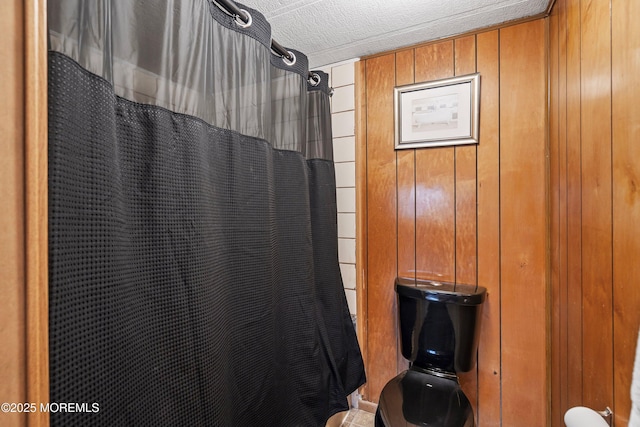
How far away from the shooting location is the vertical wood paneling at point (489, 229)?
53.0 inches

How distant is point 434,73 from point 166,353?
1611mm

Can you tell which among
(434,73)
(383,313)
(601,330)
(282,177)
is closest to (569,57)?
(434,73)

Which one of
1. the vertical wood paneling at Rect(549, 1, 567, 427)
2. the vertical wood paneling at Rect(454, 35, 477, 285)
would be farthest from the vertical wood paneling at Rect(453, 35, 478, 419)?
the vertical wood paneling at Rect(549, 1, 567, 427)

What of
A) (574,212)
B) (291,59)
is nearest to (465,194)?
(574,212)

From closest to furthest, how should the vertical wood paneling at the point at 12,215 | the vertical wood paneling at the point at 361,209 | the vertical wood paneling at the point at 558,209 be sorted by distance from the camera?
1. the vertical wood paneling at the point at 12,215
2. the vertical wood paneling at the point at 558,209
3. the vertical wood paneling at the point at 361,209

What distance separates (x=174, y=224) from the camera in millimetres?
713

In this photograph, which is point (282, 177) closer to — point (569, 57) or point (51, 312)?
point (51, 312)

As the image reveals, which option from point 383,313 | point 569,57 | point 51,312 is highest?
point 569,57

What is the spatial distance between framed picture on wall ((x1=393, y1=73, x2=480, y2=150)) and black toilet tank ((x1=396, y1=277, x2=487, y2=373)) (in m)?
0.72

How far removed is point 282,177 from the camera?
1195mm

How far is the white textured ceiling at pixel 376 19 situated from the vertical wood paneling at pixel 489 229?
0.48ft

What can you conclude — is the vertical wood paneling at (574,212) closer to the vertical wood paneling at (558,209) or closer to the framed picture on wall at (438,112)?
the vertical wood paneling at (558,209)

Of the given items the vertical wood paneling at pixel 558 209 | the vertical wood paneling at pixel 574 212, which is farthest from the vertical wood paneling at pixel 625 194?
the vertical wood paneling at pixel 558 209

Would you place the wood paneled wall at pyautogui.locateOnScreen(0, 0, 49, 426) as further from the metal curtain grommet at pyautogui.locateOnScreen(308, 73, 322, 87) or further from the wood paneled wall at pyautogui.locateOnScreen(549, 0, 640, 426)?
the metal curtain grommet at pyautogui.locateOnScreen(308, 73, 322, 87)
